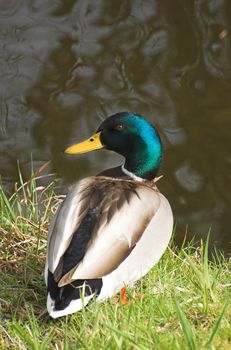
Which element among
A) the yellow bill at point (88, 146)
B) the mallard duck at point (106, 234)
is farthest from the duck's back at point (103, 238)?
the yellow bill at point (88, 146)

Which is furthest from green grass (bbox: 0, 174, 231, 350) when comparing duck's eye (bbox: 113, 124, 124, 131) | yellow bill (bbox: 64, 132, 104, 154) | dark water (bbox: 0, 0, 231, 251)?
dark water (bbox: 0, 0, 231, 251)

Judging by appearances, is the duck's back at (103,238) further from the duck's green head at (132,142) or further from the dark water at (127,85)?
the dark water at (127,85)

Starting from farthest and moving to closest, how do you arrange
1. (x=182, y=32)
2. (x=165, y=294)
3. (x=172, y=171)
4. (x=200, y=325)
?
(x=182, y=32), (x=172, y=171), (x=165, y=294), (x=200, y=325)

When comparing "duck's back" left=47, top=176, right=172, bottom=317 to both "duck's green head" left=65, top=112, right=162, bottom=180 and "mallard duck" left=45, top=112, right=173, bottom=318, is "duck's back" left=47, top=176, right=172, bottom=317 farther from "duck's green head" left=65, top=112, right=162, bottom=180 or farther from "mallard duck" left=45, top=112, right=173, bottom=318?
"duck's green head" left=65, top=112, right=162, bottom=180

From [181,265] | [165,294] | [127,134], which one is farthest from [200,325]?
[127,134]

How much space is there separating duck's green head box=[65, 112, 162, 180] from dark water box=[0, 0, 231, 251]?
1.85 metres

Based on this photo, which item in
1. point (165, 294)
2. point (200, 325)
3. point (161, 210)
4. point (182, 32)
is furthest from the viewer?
point (182, 32)

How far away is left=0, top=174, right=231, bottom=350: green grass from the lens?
3.38m

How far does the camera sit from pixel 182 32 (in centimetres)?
820

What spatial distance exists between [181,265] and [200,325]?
700mm

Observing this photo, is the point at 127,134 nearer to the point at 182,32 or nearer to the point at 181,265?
the point at 181,265

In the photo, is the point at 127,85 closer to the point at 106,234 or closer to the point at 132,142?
the point at 132,142

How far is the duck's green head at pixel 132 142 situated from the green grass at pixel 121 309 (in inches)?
18.1

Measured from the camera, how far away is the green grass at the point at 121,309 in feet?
11.1
